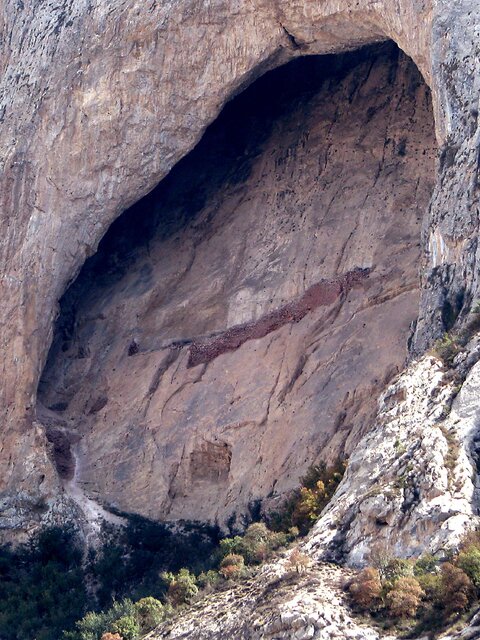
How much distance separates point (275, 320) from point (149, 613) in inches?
391

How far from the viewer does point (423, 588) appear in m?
17.0

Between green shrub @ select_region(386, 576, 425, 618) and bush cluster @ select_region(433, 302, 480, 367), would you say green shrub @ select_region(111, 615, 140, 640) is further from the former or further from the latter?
bush cluster @ select_region(433, 302, 480, 367)

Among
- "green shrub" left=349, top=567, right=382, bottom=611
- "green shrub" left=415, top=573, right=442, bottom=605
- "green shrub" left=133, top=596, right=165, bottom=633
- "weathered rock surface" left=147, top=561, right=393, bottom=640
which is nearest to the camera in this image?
"green shrub" left=415, top=573, right=442, bottom=605

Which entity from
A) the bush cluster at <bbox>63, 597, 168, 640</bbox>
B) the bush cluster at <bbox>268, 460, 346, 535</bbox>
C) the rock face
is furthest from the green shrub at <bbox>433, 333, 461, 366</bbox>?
the bush cluster at <bbox>63, 597, 168, 640</bbox>

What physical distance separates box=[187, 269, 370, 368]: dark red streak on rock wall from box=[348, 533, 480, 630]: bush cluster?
11833 mm

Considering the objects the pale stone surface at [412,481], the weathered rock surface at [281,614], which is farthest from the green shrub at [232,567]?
the pale stone surface at [412,481]

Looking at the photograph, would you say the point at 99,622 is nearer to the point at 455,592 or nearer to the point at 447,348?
the point at 447,348

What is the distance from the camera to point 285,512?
24.7 meters

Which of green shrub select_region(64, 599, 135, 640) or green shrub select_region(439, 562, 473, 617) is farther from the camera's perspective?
green shrub select_region(64, 599, 135, 640)

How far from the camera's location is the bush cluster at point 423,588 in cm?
1656

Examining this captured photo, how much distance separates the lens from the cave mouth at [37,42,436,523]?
2752 cm

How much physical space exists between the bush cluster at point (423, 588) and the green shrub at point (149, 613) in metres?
3.97

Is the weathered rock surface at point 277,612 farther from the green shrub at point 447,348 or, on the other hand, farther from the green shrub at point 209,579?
the green shrub at point 447,348

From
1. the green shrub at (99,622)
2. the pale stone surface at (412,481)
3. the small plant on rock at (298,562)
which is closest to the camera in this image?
the pale stone surface at (412,481)
